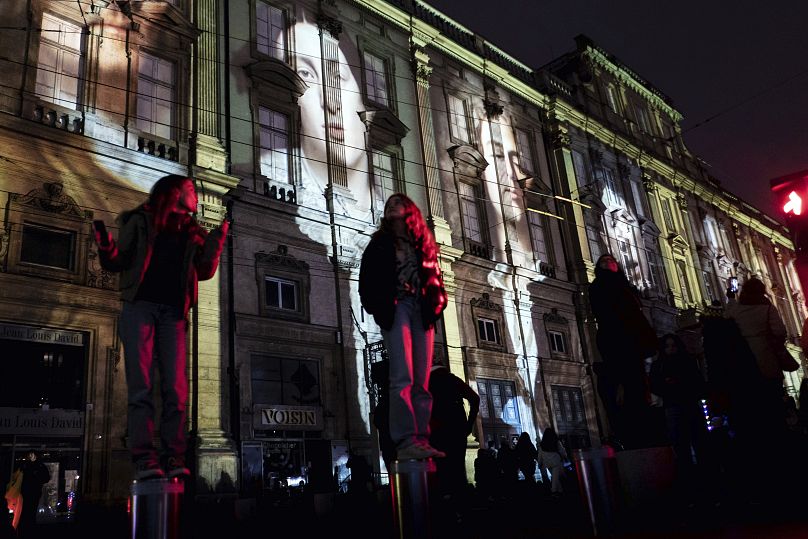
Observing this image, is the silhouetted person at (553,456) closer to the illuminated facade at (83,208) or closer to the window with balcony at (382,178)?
the illuminated facade at (83,208)

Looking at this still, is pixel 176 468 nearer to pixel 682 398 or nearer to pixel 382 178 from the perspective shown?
pixel 682 398

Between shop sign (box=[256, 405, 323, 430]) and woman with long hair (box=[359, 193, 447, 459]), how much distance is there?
10.6 meters

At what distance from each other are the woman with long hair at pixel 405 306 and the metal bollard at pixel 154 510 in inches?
47.4

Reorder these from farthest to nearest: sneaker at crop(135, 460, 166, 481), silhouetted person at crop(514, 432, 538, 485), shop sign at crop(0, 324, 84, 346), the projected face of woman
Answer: the projected face of woman → silhouetted person at crop(514, 432, 538, 485) → shop sign at crop(0, 324, 84, 346) → sneaker at crop(135, 460, 166, 481)

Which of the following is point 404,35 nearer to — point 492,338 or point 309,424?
point 492,338

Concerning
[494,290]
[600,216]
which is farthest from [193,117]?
[600,216]

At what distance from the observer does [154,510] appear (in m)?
2.73

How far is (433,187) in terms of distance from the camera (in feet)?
63.5

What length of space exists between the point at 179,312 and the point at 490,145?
19973 millimetres

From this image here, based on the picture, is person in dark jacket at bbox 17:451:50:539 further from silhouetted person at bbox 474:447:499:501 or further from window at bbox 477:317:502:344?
window at bbox 477:317:502:344

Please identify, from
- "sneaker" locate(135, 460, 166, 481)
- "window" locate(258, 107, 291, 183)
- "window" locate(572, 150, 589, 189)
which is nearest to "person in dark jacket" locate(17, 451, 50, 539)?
"sneaker" locate(135, 460, 166, 481)

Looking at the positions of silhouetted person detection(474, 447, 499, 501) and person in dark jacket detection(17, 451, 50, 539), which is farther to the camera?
silhouetted person detection(474, 447, 499, 501)

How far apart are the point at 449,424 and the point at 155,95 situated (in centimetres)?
1190

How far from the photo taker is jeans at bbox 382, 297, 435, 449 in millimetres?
3408
